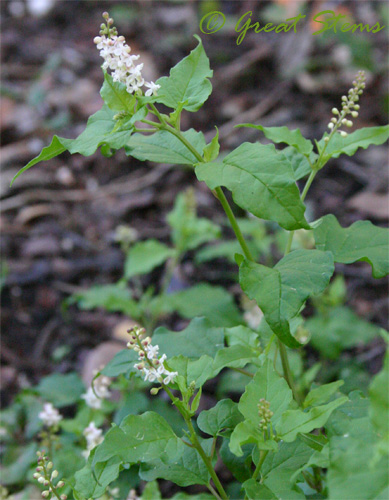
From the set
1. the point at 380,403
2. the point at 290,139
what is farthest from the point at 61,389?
the point at 380,403

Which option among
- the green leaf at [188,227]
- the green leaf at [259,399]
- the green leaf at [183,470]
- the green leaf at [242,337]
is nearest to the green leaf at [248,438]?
the green leaf at [259,399]

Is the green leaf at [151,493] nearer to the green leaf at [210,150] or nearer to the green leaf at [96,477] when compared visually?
the green leaf at [96,477]

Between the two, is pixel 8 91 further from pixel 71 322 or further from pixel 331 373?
pixel 331 373

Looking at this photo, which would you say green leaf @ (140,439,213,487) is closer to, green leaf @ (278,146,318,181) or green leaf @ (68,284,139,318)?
green leaf @ (278,146,318,181)

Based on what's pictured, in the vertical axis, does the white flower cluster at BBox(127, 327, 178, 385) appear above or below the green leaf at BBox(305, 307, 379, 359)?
above

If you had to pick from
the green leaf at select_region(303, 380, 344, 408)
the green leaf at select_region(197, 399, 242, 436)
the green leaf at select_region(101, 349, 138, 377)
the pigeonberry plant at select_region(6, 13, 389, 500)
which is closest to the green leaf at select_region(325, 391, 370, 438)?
the pigeonberry plant at select_region(6, 13, 389, 500)


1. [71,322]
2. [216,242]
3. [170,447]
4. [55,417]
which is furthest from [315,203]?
[170,447]
